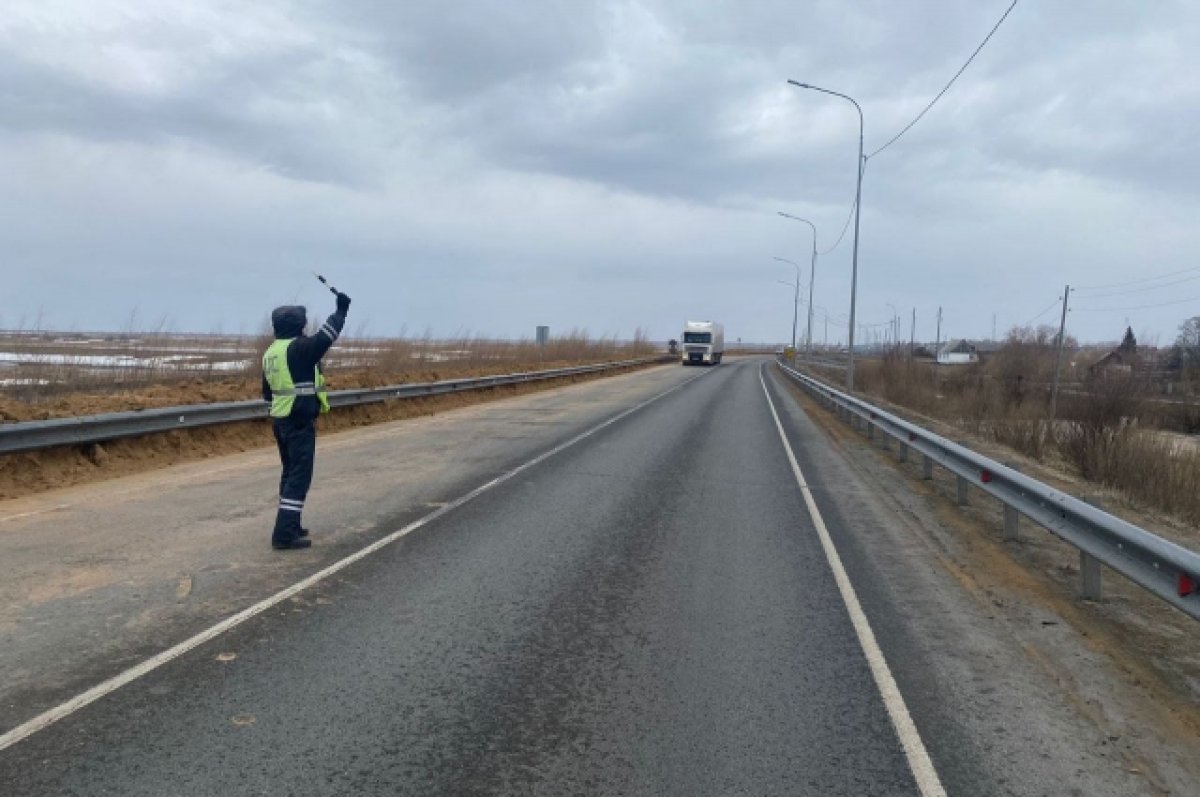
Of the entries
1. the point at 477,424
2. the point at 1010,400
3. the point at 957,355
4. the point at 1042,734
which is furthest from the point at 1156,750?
the point at 957,355

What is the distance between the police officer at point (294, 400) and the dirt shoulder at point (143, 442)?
501 centimetres

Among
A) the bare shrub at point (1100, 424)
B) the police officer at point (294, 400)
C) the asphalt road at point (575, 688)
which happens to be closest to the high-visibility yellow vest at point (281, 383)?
the police officer at point (294, 400)

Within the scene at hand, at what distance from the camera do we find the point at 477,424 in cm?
1934

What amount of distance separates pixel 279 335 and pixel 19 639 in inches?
128

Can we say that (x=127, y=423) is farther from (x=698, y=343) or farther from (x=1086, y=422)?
(x=698, y=343)

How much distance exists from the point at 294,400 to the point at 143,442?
277 inches

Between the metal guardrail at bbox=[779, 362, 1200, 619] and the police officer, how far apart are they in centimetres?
599

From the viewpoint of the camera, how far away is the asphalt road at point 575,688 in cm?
363

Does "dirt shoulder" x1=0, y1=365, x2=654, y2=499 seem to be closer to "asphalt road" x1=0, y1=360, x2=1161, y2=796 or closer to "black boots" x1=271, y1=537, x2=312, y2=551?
"black boots" x1=271, y1=537, x2=312, y2=551

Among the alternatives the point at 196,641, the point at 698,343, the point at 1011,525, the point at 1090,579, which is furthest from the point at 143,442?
the point at 698,343

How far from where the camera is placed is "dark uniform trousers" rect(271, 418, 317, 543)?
23.9ft

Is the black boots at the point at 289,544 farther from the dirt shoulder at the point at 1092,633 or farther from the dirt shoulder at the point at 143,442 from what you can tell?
the dirt shoulder at the point at 1092,633

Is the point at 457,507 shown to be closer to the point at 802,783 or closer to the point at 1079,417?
the point at 802,783

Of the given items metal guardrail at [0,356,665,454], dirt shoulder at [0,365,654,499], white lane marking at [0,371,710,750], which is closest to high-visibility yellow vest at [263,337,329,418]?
white lane marking at [0,371,710,750]
